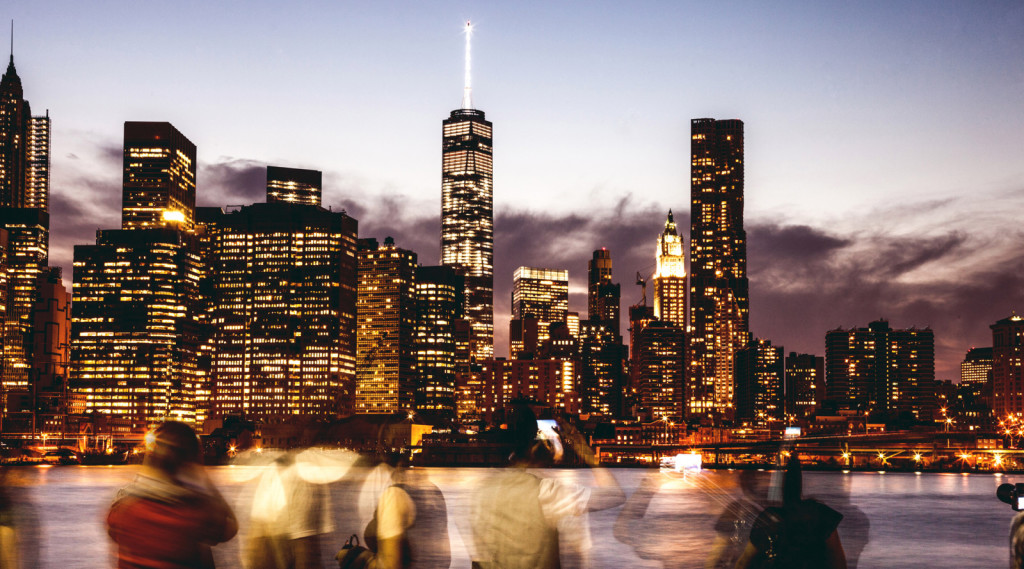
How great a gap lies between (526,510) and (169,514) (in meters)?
1.70

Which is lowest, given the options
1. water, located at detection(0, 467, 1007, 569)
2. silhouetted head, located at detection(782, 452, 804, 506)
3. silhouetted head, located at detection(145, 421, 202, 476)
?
water, located at detection(0, 467, 1007, 569)

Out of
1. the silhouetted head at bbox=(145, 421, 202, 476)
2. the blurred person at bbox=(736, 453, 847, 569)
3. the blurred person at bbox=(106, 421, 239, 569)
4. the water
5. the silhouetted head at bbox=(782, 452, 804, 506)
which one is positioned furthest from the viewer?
the water

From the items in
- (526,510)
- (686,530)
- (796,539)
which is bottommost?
(686,530)

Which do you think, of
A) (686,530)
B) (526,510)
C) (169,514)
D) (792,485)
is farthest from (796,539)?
(686,530)

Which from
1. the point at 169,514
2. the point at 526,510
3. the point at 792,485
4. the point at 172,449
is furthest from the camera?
the point at 792,485

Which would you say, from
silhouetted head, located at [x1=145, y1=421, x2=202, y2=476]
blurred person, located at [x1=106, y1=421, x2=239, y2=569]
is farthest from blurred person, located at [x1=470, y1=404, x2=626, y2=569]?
silhouetted head, located at [x1=145, y1=421, x2=202, y2=476]

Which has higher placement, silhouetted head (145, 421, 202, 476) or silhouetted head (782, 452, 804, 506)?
silhouetted head (145, 421, 202, 476)

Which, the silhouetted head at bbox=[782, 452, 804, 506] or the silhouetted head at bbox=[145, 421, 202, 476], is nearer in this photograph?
the silhouetted head at bbox=[145, 421, 202, 476]

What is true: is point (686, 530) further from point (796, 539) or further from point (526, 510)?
point (526, 510)

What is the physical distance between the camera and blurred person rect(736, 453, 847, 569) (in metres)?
5.62

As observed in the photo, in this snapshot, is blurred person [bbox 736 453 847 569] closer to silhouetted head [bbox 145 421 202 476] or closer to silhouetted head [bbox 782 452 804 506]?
silhouetted head [bbox 782 452 804 506]

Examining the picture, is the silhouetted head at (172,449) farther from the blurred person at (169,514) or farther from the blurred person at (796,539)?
the blurred person at (796,539)

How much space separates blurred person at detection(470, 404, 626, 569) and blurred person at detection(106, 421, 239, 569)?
130cm

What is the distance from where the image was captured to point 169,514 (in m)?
5.05
